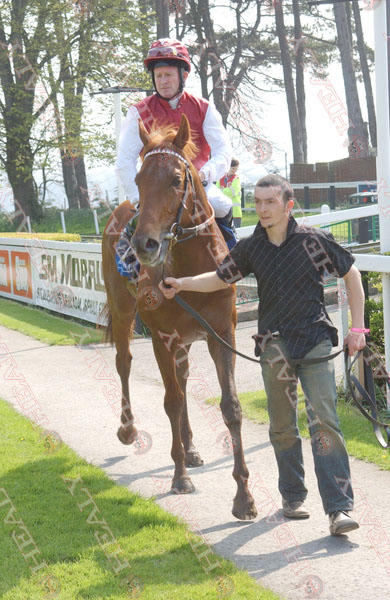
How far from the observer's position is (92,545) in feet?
13.6

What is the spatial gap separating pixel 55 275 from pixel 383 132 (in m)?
8.49

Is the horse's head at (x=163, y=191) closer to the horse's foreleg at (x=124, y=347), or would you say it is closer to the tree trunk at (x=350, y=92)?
the horse's foreleg at (x=124, y=347)

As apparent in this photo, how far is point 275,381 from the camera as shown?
415 centimetres

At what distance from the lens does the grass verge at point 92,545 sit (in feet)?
11.7

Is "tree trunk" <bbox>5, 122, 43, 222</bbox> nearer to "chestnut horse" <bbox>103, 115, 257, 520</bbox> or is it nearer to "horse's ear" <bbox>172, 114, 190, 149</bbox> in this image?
"chestnut horse" <bbox>103, 115, 257, 520</bbox>

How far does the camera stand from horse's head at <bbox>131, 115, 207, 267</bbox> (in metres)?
3.90

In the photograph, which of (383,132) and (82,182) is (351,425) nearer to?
(383,132)

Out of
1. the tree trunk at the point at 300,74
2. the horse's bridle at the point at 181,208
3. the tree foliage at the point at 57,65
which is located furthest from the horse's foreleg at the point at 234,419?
the tree trunk at the point at 300,74

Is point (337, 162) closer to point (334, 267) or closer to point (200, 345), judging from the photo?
point (200, 345)

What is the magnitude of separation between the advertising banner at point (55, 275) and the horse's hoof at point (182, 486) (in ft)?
21.2

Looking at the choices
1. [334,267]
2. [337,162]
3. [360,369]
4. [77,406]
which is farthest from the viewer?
[337,162]

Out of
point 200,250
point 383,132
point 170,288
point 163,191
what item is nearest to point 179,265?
point 200,250

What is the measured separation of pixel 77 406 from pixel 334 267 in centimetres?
395

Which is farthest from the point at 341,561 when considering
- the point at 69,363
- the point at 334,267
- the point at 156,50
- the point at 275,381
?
the point at 69,363
